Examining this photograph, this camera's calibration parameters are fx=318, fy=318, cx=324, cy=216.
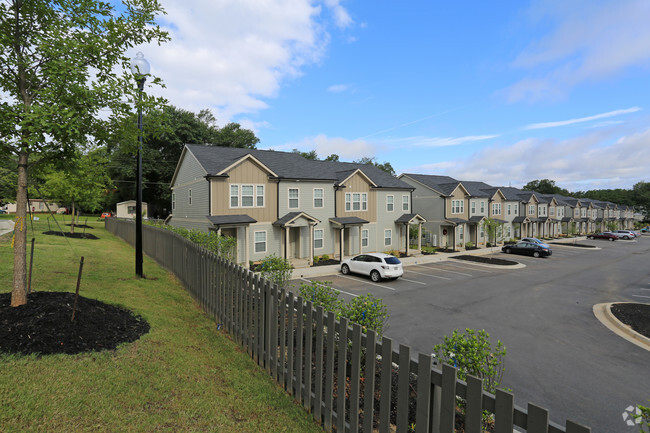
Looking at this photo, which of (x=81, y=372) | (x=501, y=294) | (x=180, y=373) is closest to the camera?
(x=81, y=372)

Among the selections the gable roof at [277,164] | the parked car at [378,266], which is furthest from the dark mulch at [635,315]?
the gable roof at [277,164]

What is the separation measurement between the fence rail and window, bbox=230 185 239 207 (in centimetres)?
1301

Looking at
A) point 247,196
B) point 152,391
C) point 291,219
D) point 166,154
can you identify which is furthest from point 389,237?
point 166,154

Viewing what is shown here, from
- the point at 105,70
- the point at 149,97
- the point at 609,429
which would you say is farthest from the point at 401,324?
the point at 105,70

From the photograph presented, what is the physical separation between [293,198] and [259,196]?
Answer: 2891 millimetres

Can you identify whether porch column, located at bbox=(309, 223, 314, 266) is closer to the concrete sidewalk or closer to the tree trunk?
the concrete sidewalk

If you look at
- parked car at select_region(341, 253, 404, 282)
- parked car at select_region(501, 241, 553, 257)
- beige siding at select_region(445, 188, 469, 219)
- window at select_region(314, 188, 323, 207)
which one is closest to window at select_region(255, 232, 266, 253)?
window at select_region(314, 188, 323, 207)

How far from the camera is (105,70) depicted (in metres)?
6.02

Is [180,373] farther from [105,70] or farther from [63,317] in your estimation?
[105,70]

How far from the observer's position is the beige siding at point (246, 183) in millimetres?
20703

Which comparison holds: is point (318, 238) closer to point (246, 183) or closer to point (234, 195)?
point (246, 183)

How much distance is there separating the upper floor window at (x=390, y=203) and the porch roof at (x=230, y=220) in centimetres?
1436

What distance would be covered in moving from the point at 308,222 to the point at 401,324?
1355 cm

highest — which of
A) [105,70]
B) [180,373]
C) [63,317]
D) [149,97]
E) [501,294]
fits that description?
[105,70]
